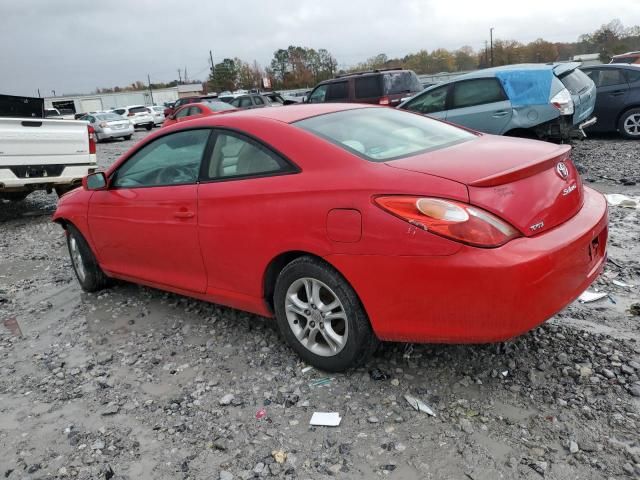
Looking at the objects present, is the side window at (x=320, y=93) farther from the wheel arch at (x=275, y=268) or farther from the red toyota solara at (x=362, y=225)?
the wheel arch at (x=275, y=268)

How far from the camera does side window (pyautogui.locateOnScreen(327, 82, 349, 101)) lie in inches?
551

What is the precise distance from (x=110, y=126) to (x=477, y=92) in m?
21.4

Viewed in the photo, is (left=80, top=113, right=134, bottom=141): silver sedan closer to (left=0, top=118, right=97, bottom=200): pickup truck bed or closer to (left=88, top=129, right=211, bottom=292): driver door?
(left=0, top=118, right=97, bottom=200): pickup truck bed

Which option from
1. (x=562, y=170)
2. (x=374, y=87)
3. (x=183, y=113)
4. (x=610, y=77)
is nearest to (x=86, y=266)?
(x=562, y=170)

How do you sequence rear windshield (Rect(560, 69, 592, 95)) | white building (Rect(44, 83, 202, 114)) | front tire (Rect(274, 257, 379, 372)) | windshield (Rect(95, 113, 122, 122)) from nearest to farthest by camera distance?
front tire (Rect(274, 257, 379, 372)) < rear windshield (Rect(560, 69, 592, 95)) < windshield (Rect(95, 113, 122, 122)) < white building (Rect(44, 83, 202, 114))

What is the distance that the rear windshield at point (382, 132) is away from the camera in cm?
313

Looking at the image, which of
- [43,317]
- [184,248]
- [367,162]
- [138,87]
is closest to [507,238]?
[367,162]

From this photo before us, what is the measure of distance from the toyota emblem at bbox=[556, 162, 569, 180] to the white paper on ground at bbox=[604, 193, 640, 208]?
141 inches

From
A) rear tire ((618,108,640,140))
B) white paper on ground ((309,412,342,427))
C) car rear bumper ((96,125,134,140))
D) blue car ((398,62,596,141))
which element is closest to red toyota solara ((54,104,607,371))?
white paper on ground ((309,412,342,427))

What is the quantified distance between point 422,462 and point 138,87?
4683 inches

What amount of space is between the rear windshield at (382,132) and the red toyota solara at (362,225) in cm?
2

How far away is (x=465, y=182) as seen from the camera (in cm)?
255

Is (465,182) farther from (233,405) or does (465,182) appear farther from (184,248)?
(184,248)

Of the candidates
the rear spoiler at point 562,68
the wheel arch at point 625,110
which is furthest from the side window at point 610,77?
the rear spoiler at point 562,68
